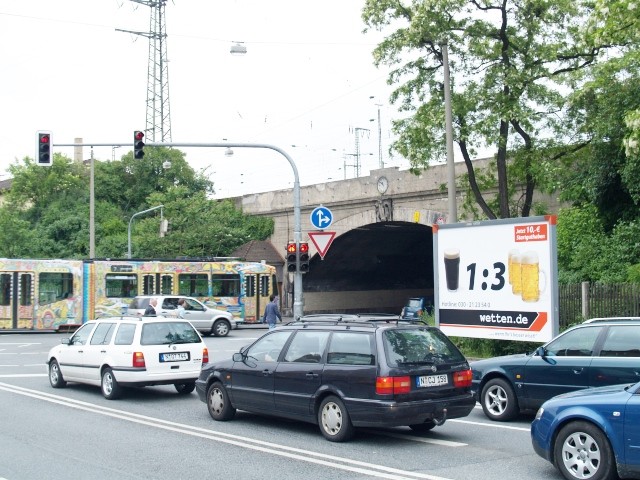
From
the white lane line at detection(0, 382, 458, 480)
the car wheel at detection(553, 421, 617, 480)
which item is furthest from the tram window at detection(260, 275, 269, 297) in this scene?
the car wheel at detection(553, 421, 617, 480)

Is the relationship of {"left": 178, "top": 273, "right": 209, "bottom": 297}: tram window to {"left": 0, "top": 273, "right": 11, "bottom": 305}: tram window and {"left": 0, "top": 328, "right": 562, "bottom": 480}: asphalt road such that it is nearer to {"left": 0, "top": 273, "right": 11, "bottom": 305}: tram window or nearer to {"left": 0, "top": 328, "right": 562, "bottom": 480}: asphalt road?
{"left": 0, "top": 273, "right": 11, "bottom": 305}: tram window

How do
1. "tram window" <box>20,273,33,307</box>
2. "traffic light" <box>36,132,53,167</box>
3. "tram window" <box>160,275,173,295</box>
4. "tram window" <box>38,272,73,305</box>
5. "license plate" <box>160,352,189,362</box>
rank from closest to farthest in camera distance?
"license plate" <box>160,352,189,362</box>, "traffic light" <box>36,132,53,167</box>, "tram window" <box>20,273,33,307</box>, "tram window" <box>38,272,73,305</box>, "tram window" <box>160,275,173,295</box>

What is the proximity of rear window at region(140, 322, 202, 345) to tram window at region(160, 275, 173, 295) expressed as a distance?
66.7 feet

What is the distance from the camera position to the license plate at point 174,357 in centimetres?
1440

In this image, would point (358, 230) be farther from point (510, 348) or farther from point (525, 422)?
point (525, 422)

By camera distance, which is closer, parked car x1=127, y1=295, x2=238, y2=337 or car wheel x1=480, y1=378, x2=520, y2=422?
car wheel x1=480, y1=378, x2=520, y2=422

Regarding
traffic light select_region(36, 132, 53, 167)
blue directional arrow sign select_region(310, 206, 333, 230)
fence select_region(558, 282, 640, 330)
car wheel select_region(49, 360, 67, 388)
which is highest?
traffic light select_region(36, 132, 53, 167)

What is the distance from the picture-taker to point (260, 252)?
44594 millimetres

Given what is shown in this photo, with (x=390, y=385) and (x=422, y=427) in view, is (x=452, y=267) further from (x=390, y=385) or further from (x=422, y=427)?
(x=390, y=385)

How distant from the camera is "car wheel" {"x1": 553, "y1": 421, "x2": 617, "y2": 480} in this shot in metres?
7.67

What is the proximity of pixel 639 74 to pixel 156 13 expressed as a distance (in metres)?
36.9

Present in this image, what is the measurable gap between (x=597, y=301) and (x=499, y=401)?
287 inches

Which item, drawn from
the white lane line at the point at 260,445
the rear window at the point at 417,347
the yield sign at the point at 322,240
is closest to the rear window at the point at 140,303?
the yield sign at the point at 322,240

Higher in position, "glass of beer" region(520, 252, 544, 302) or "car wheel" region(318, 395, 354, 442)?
"glass of beer" region(520, 252, 544, 302)
